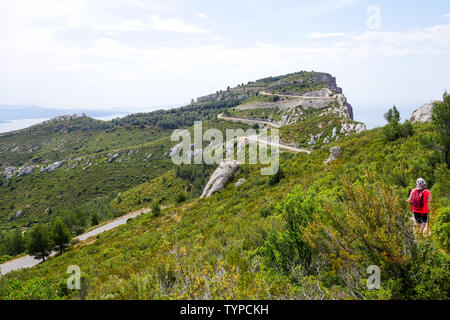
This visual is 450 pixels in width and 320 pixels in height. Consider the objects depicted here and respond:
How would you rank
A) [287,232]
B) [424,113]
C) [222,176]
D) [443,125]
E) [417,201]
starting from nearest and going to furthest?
[287,232] → [417,201] → [443,125] → [424,113] → [222,176]

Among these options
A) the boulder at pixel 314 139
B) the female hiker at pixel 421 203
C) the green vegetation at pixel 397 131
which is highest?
the green vegetation at pixel 397 131

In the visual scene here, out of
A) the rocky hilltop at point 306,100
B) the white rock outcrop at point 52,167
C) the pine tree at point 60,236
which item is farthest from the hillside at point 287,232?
the white rock outcrop at point 52,167

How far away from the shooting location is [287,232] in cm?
625

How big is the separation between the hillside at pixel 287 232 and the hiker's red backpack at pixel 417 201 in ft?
1.47

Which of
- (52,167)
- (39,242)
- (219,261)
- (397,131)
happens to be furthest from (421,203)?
(52,167)

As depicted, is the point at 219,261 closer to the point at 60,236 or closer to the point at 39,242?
the point at 60,236

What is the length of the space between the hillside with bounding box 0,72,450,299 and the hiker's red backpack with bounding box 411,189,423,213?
1.47 feet

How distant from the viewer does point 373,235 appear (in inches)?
155

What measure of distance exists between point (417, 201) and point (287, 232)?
3.91 meters

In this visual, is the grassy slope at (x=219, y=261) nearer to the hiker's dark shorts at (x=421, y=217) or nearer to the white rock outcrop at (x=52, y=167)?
the hiker's dark shorts at (x=421, y=217)

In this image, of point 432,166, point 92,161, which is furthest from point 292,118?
point 92,161

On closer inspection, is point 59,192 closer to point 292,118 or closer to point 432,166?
point 292,118

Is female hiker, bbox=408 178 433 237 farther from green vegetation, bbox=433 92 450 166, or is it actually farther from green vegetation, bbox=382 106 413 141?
green vegetation, bbox=382 106 413 141

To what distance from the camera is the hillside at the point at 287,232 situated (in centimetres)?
398
